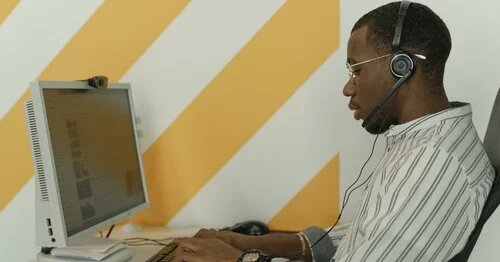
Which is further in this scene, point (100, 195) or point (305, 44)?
point (305, 44)

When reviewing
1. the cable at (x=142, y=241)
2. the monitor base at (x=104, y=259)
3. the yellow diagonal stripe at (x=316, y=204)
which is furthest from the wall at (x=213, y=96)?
the monitor base at (x=104, y=259)

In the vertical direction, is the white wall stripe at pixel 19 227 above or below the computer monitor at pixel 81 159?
below

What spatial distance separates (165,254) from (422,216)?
2.55 feet

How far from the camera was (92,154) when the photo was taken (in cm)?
132

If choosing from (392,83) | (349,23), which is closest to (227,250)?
(392,83)

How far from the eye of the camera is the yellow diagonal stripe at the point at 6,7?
5.83 feet

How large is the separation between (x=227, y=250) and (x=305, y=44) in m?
0.79

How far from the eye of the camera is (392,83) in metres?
1.05

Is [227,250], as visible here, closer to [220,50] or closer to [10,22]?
[220,50]

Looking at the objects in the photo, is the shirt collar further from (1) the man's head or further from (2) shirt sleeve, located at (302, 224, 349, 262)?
(2) shirt sleeve, located at (302, 224, 349, 262)

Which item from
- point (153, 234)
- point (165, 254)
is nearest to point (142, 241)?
point (153, 234)

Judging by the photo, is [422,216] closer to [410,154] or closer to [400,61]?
[410,154]

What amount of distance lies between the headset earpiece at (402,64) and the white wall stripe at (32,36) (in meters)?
1.17

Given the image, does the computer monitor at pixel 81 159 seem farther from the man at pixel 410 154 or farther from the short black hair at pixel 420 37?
the short black hair at pixel 420 37
